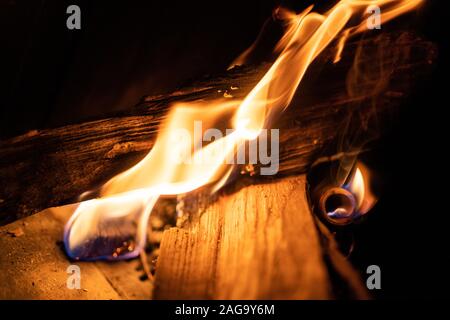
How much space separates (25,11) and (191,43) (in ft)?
5.64

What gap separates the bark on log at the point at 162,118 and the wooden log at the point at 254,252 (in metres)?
0.32

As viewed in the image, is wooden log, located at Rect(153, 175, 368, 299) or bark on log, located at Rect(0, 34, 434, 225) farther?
bark on log, located at Rect(0, 34, 434, 225)

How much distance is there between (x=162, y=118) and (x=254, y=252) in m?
1.12

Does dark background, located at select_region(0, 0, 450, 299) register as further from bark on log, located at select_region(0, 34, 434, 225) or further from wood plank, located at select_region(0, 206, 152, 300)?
wood plank, located at select_region(0, 206, 152, 300)

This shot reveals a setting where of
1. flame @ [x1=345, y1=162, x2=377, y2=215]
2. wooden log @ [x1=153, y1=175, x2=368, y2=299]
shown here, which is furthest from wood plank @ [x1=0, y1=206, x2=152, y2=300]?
flame @ [x1=345, y1=162, x2=377, y2=215]

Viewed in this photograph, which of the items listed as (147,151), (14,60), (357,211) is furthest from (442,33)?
(14,60)

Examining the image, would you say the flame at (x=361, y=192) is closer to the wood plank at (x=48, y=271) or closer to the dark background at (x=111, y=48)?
the wood plank at (x=48, y=271)

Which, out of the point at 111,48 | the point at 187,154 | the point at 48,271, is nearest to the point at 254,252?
the point at 187,154

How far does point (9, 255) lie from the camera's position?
2.19m

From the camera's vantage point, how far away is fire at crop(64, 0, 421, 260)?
2.15 meters

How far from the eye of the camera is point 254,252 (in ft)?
5.41

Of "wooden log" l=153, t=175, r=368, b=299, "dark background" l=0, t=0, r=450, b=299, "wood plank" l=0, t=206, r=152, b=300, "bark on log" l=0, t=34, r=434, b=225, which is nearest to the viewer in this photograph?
"wooden log" l=153, t=175, r=368, b=299

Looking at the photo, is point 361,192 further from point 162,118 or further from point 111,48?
point 111,48

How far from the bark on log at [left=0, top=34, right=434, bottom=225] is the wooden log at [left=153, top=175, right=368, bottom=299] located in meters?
0.32
